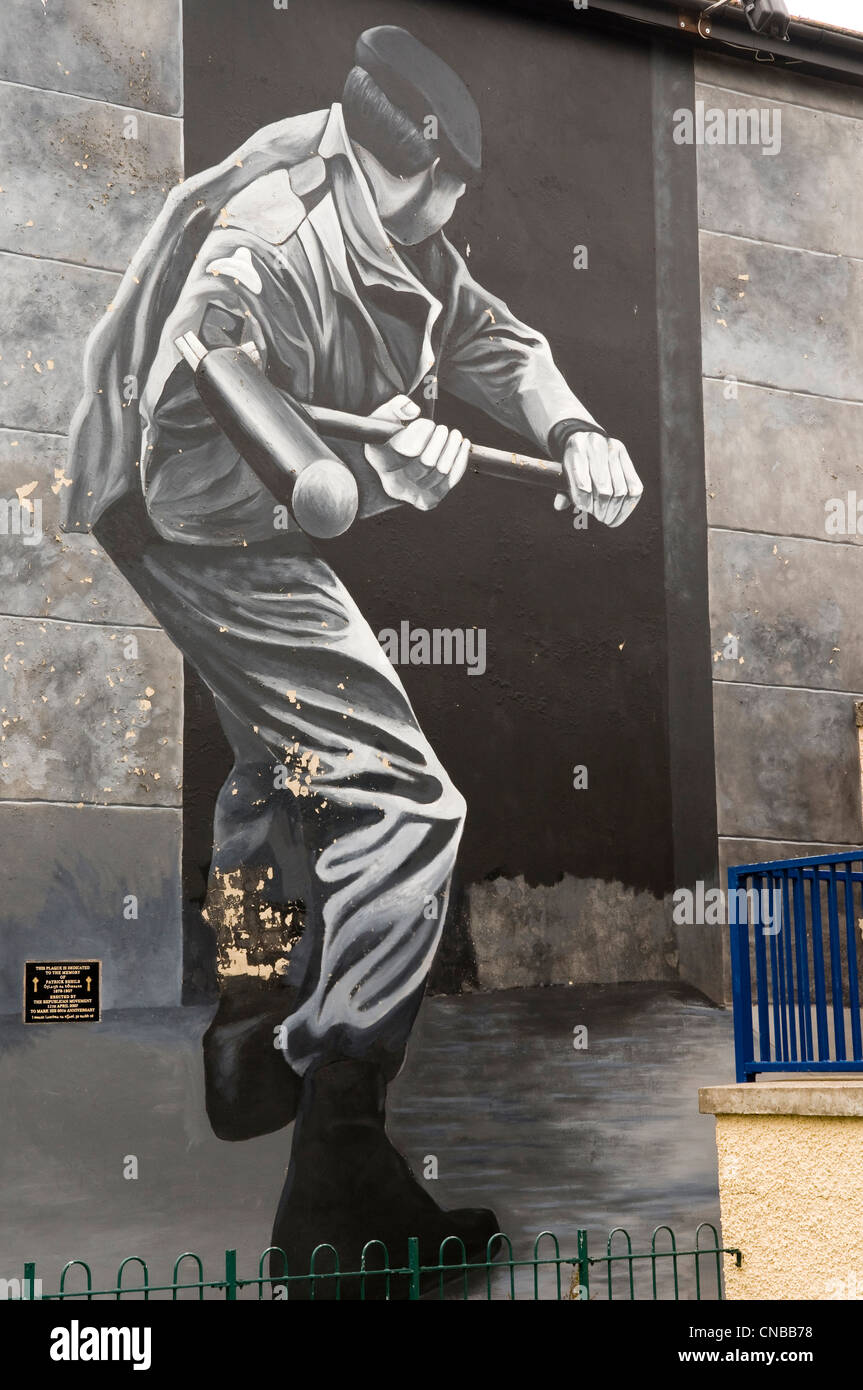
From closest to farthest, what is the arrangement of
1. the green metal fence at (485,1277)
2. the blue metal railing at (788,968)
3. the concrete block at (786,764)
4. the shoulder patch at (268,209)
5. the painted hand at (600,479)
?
the blue metal railing at (788,968) → the green metal fence at (485,1277) → the shoulder patch at (268,209) → the painted hand at (600,479) → the concrete block at (786,764)

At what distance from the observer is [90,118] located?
8.32 metres

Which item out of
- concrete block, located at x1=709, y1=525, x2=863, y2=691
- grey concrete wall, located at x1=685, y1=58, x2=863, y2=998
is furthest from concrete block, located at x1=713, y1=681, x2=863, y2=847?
concrete block, located at x1=709, y1=525, x2=863, y2=691

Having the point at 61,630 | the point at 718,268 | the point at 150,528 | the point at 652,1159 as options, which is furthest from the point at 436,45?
the point at 652,1159

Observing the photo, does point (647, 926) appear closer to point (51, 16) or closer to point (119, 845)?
A: point (119, 845)

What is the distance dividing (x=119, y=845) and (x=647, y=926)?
10.9 feet

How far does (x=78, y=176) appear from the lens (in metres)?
8.24

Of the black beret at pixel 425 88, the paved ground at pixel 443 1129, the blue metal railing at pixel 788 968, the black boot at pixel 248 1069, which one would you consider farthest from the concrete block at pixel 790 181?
the black boot at pixel 248 1069

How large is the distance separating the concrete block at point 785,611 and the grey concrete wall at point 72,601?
376cm

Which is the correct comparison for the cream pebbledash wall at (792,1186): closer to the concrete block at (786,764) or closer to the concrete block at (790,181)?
the concrete block at (786,764)

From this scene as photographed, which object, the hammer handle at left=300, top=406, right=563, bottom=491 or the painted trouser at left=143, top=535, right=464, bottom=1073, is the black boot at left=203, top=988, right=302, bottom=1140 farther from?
the hammer handle at left=300, top=406, right=563, bottom=491

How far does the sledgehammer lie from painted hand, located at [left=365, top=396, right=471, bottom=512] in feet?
0.77

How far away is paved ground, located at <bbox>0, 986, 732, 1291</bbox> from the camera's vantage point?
24.2ft

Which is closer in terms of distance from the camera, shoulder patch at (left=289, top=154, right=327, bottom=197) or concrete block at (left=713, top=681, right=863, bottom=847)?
shoulder patch at (left=289, top=154, right=327, bottom=197)

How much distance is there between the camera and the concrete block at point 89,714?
304 inches
